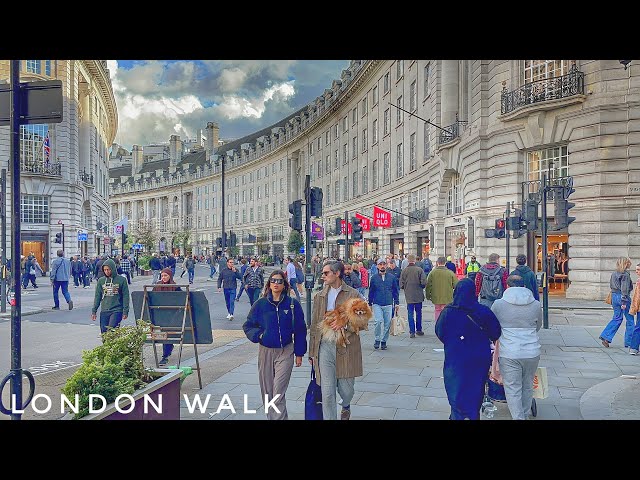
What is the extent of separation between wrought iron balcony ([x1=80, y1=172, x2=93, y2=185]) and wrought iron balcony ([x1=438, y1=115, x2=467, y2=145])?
2919 centimetres

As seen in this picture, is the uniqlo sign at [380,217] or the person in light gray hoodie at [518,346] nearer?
the person in light gray hoodie at [518,346]

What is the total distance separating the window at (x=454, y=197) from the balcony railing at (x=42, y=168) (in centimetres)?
2674

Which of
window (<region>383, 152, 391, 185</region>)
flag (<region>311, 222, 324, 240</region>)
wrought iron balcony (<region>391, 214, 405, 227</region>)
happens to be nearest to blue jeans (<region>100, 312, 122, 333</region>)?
flag (<region>311, 222, 324, 240</region>)

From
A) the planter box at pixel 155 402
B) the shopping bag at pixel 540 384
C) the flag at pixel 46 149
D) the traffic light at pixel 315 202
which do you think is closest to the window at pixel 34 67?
the flag at pixel 46 149

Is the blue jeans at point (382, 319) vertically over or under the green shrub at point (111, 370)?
under

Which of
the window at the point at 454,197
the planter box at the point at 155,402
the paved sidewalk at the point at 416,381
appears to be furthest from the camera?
the window at the point at 454,197

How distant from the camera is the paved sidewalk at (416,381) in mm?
6188

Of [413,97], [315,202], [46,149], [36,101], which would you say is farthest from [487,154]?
[46,149]

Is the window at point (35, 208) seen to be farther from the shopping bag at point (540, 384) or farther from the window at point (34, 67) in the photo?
the shopping bag at point (540, 384)

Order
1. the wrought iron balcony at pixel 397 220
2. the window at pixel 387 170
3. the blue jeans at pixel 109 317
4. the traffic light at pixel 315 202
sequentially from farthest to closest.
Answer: the window at pixel 387 170 < the wrought iron balcony at pixel 397 220 < the traffic light at pixel 315 202 < the blue jeans at pixel 109 317
